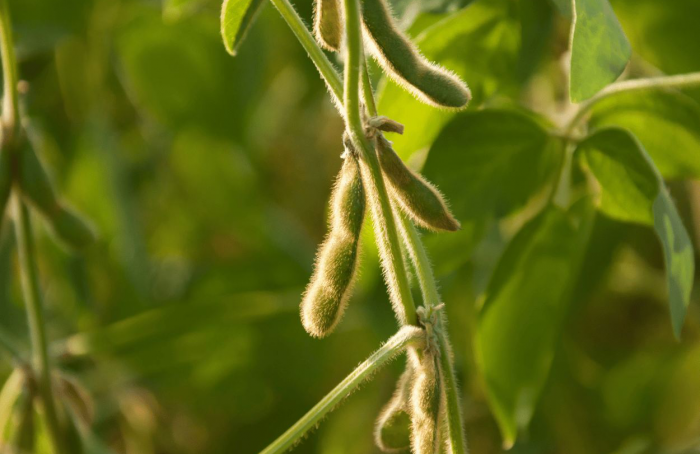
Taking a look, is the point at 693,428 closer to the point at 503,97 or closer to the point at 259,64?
the point at 503,97

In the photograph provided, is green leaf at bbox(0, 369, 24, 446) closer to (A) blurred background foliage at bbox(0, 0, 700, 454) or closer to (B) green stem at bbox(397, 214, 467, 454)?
(A) blurred background foliage at bbox(0, 0, 700, 454)

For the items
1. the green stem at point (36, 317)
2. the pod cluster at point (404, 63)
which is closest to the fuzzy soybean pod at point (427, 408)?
the pod cluster at point (404, 63)

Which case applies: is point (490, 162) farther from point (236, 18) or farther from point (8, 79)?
point (8, 79)

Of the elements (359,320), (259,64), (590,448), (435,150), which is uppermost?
(259,64)

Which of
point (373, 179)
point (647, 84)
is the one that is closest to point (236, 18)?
point (373, 179)

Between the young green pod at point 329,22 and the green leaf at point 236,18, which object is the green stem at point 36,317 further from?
the young green pod at point 329,22

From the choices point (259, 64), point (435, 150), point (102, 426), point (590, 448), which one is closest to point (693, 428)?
point (590, 448)
